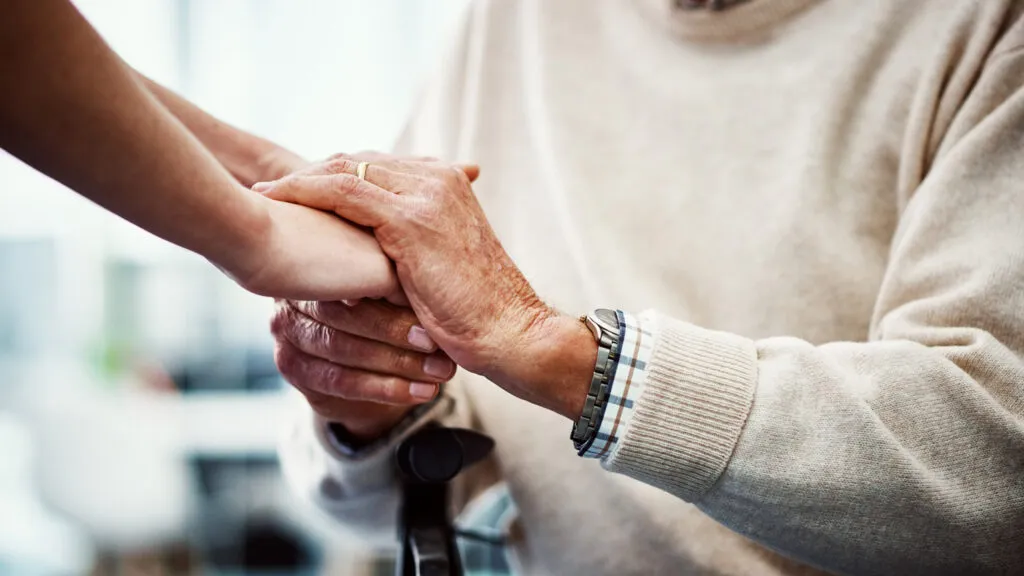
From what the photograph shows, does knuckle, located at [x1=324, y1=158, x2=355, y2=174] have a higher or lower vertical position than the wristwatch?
higher

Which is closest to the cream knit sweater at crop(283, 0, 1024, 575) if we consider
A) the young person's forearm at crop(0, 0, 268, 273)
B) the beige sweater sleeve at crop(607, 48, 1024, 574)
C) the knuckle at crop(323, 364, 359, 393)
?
the beige sweater sleeve at crop(607, 48, 1024, 574)

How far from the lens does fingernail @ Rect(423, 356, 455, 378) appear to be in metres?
0.76

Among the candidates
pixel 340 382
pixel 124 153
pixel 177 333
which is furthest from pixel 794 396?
pixel 177 333

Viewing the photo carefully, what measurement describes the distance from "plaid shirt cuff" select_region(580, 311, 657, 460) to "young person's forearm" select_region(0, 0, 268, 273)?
1.14 ft

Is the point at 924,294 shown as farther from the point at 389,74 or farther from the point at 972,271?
the point at 389,74

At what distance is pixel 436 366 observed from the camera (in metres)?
0.76

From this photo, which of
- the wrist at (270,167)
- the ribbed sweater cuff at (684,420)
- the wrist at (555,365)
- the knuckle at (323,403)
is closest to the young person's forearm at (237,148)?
the wrist at (270,167)

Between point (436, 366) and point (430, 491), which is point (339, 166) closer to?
point (436, 366)

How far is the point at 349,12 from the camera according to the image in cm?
224

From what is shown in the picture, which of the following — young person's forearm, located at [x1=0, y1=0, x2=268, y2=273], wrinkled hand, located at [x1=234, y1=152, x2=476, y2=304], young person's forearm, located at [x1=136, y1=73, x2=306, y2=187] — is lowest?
wrinkled hand, located at [x1=234, y1=152, x2=476, y2=304]

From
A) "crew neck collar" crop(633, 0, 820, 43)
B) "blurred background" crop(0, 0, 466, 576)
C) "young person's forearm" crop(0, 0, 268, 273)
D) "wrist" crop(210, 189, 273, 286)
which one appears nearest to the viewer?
"young person's forearm" crop(0, 0, 268, 273)

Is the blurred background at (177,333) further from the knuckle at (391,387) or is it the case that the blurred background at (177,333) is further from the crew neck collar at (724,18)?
the knuckle at (391,387)

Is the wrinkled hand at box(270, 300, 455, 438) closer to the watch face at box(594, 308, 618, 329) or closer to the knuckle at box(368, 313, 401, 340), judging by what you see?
the knuckle at box(368, 313, 401, 340)

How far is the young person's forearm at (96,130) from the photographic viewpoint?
410mm
